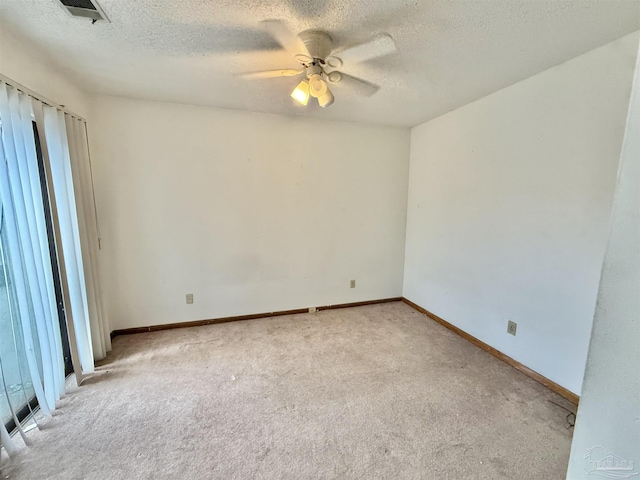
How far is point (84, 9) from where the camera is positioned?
1404 millimetres

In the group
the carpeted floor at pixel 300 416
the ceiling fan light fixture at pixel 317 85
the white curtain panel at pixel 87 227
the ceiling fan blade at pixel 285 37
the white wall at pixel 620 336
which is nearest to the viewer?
the white wall at pixel 620 336

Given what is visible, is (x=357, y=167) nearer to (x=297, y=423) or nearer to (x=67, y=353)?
(x=297, y=423)

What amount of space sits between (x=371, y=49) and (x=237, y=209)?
2054 millimetres

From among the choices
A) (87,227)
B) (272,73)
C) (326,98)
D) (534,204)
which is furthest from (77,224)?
(534,204)

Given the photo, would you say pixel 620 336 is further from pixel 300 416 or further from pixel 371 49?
pixel 300 416

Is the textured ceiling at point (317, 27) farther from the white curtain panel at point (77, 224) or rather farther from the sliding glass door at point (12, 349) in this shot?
the sliding glass door at point (12, 349)

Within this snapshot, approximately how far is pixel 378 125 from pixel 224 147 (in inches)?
72.9

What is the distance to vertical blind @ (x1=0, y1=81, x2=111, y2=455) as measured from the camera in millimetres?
1506

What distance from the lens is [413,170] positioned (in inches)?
139

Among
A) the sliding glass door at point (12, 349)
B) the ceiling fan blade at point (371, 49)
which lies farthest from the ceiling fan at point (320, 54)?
the sliding glass door at point (12, 349)

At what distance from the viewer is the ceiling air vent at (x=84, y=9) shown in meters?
1.35

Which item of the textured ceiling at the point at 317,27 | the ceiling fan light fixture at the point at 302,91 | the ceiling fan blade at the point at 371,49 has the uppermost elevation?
the textured ceiling at the point at 317,27

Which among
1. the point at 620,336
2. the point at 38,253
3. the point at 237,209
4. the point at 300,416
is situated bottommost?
the point at 300,416

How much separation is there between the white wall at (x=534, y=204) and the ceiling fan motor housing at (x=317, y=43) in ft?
5.31
